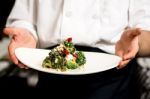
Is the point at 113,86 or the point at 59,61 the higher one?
the point at 59,61

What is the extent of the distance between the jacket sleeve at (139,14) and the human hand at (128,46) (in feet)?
0.20

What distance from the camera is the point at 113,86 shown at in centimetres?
101

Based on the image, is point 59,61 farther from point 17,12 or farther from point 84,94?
point 17,12

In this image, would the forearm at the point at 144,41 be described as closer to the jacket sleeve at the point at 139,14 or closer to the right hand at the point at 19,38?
the jacket sleeve at the point at 139,14

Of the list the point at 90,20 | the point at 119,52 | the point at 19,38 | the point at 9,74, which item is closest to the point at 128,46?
the point at 119,52

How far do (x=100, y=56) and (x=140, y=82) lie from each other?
1.37 ft

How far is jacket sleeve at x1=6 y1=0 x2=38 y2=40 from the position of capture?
107cm

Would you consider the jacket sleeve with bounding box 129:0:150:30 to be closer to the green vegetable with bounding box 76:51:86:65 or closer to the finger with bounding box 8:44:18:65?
the green vegetable with bounding box 76:51:86:65

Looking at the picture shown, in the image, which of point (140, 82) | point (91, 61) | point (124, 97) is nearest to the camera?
point (91, 61)

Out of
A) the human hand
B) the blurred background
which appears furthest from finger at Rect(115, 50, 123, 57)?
the blurred background

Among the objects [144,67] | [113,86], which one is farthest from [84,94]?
[144,67]

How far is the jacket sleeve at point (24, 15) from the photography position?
3.50 feet

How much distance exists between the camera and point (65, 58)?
0.98m

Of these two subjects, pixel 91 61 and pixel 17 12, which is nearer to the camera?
pixel 91 61
